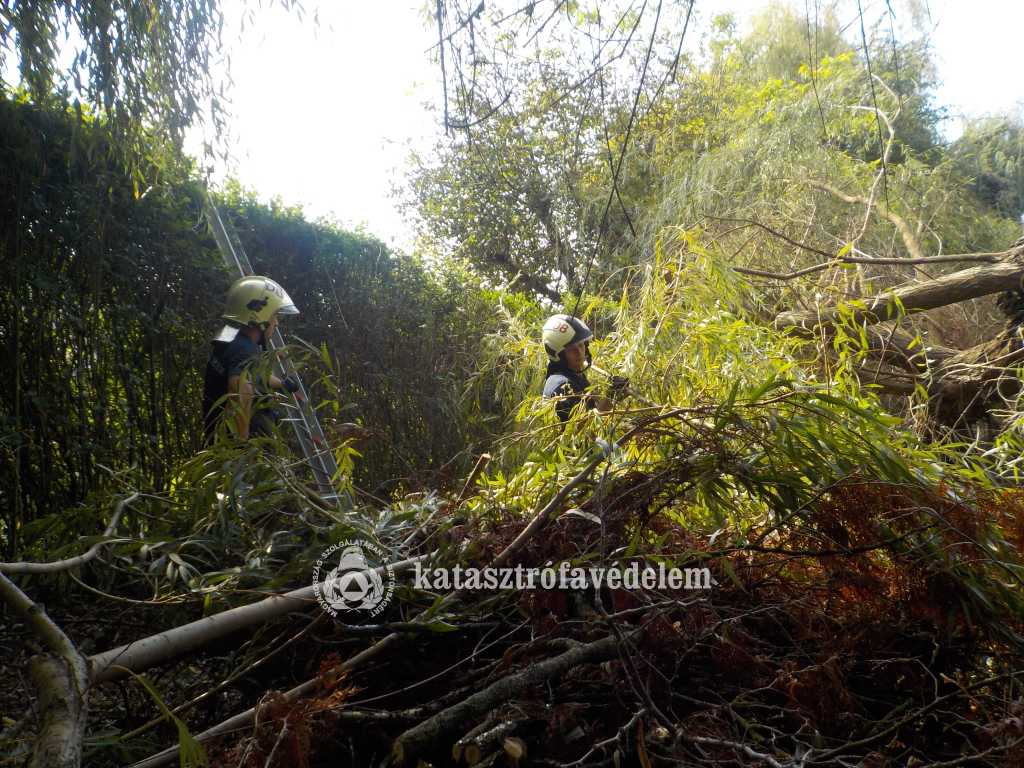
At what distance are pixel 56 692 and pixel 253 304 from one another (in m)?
2.16

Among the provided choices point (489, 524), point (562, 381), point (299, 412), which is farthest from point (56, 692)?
point (562, 381)

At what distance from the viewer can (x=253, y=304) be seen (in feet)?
8.97

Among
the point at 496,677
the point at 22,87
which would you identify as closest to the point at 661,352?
the point at 496,677

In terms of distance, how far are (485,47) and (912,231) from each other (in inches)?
218

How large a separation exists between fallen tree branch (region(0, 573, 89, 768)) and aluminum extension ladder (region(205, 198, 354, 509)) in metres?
0.71

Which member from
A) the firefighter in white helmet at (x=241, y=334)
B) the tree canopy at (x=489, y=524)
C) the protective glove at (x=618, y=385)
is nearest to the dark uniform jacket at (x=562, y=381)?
the tree canopy at (x=489, y=524)

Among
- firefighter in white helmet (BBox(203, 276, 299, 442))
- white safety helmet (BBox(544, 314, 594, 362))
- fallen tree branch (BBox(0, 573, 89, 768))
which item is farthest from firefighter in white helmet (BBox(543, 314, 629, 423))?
fallen tree branch (BBox(0, 573, 89, 768))

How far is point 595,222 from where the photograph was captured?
7.22m

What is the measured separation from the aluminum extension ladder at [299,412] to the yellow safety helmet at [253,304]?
0.11 m

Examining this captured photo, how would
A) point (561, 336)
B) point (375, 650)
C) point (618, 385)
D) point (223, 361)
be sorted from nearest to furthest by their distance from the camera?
point (375, 650)
point (618, 385)
point (223, 361)
point (561, 336)

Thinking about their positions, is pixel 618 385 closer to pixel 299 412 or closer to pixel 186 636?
pixel 299 412

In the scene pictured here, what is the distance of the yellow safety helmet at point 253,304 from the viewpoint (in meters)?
2.73

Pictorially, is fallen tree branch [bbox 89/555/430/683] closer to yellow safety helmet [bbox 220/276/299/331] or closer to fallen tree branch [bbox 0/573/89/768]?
fallen tree branch [bbox 0/573/89/768]

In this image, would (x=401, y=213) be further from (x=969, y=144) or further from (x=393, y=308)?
(x=969, y=144)
